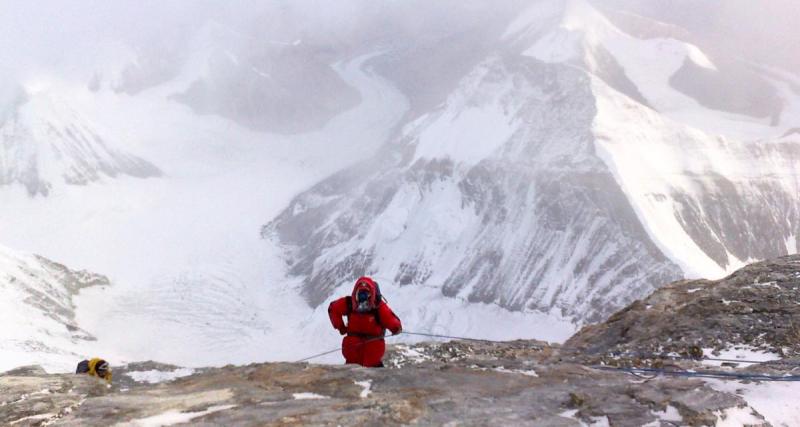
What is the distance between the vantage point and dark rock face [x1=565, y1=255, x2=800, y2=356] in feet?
47.9

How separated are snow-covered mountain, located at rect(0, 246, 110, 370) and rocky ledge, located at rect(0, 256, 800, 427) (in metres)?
35.8

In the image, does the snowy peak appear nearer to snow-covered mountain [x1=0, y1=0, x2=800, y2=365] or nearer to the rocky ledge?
snow-covered mountain [x1=0, y1=0, x2=800, y2=365]

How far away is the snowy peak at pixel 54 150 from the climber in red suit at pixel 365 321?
380 ft

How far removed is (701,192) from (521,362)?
5569 centimetres

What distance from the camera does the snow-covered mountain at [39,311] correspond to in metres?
49.8

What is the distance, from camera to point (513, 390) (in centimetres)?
1220

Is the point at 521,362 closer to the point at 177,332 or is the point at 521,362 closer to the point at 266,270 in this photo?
the point at 177,332

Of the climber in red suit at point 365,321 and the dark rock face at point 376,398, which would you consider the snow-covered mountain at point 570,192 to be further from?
the dark rock face at point 376,398

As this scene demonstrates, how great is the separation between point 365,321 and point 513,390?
3.95 metres

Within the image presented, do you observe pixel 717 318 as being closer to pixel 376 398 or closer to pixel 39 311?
pixel 376 398

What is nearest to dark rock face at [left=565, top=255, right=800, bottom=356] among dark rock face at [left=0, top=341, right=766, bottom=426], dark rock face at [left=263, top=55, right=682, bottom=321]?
dark rock face at [left=0, top=341, right=766, bottom=426]

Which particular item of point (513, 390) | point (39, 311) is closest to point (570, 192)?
point (39, 311)

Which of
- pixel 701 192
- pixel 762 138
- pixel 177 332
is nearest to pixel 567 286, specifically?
pixel 701 192

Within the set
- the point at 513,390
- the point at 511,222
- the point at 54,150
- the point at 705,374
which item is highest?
the point at 54,150
